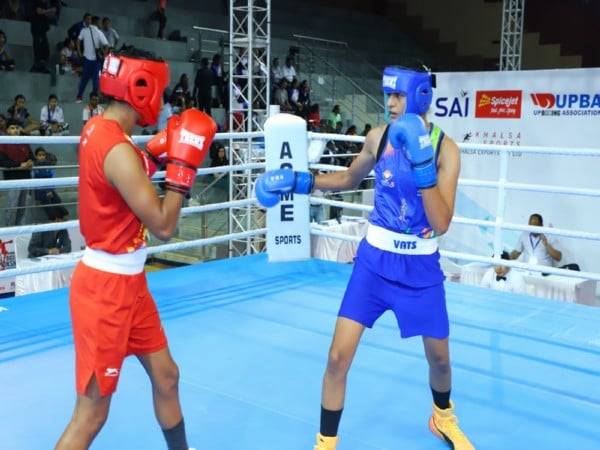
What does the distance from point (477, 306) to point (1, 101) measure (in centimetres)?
814

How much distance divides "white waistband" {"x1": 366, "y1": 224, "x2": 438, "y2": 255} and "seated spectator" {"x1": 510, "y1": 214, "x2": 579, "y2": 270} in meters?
4.28

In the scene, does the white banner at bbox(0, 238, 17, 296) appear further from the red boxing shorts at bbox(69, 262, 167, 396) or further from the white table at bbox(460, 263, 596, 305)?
the red boxing shorts at bbox(69, 262, 167, 396)

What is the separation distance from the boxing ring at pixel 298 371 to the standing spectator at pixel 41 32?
699 centimetres

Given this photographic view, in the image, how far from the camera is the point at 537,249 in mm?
6266

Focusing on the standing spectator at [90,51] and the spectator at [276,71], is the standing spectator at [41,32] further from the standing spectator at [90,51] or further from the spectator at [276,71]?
the spectator at [276,71]

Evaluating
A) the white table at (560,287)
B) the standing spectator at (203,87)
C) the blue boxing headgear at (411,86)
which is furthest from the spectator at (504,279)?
the standing spectator at (203,87)

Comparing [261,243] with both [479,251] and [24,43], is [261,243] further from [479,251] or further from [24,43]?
[24,43]

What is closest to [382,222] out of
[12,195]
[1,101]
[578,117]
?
[578,117]

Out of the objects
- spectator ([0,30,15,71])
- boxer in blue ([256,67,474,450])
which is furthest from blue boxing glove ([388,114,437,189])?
spectator ([0,30,15,71])

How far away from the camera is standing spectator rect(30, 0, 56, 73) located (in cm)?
1006

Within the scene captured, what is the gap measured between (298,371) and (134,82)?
1.76m

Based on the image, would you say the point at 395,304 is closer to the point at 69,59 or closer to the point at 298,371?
the point at 298,371

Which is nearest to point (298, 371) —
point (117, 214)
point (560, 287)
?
point (117, 214)

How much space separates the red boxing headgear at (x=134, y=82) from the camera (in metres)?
1.75
